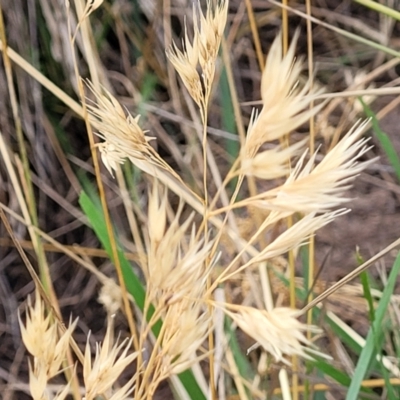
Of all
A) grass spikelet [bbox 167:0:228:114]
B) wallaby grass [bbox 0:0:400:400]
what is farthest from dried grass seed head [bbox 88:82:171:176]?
wallaby grass [bbox 0:0:400:400]

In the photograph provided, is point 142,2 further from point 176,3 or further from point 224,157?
point 224,157

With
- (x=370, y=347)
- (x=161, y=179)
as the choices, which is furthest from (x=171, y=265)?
(x=161, y=179)

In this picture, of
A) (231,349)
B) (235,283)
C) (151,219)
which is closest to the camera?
(151,219)

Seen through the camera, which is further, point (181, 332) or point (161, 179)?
point (161, 179)

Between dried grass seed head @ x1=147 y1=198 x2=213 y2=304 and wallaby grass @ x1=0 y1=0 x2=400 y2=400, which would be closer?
dried grass seed head @ x1=147 y1=198 x2=213 y2=304

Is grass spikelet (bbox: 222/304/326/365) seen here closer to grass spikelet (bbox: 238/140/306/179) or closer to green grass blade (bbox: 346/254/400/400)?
grass spikelet (bbox: 238/140/306/179)

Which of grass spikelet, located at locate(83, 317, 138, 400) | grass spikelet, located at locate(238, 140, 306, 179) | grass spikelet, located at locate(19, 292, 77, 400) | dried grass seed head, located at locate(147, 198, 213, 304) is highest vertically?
grass spikelet, located at locate(238, 140, 306, 179)

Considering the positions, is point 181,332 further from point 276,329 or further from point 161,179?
point 161,179

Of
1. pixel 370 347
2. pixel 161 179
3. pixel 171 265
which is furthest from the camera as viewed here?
pixel 161 179

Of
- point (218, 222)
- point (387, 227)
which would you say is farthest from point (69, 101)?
point (387, 227)
